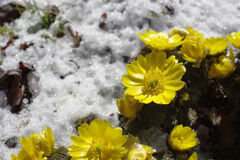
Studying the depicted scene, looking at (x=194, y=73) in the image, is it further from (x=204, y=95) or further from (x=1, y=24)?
(x=1, y=24)

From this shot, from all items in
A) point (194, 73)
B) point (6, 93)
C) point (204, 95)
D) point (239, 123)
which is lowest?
point (239, 123)

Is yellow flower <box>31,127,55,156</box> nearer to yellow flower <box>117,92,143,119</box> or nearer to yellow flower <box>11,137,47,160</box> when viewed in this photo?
yellow flower <box>11,137,47,160</box>

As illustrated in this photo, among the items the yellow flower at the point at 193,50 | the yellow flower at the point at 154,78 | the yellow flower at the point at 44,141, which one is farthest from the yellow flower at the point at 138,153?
the yellow flower at the point at 193,50

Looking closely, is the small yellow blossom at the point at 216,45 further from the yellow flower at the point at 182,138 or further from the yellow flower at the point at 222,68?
the yellow flower at the point at 182,138

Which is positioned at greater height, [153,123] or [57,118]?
[153,123]

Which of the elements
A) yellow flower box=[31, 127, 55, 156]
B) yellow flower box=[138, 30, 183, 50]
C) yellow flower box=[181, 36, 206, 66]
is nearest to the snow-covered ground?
yellow flower box=[31, 127, 55, 156]

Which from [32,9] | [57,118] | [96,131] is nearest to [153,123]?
[96,131]
